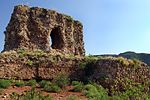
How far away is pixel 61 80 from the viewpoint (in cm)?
2220

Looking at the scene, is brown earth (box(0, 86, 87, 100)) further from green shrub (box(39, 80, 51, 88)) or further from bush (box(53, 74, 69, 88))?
green shrub (box(39, 80, 51, 88))

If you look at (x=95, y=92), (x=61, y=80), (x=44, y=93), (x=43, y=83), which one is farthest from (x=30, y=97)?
(x=61, y=80)

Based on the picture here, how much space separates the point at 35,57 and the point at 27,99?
6.37 meters

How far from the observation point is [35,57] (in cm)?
2312

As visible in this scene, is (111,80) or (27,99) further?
(111,80)

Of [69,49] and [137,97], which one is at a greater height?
[69,49]

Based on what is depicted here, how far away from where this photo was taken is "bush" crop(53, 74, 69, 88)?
22062mm

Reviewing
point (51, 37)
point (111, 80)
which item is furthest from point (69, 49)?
point (111, 80)

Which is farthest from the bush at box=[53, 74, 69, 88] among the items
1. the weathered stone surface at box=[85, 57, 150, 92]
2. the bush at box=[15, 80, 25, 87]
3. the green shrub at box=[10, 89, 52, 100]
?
the green shrub at box=[10, 89, 52, 100]

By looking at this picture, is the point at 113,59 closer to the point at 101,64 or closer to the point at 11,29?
the point at 101,64

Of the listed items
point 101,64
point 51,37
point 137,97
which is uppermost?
point 51,37

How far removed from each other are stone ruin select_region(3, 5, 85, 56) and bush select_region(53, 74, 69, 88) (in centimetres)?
351

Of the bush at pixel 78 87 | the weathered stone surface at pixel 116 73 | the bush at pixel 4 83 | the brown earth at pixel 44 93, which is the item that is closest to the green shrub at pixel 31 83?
the brown earth at pixel 44 93

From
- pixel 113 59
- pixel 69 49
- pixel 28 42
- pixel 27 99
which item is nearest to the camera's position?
pixel 27 99
